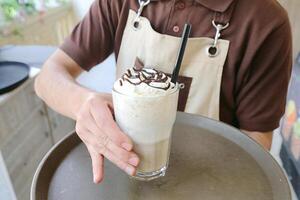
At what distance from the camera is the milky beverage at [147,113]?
0.50 m

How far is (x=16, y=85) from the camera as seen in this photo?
1.22m

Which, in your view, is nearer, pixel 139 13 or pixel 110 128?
pixel 110 128

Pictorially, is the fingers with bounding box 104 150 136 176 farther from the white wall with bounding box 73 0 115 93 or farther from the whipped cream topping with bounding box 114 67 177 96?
the white wall with bounding box 73 0 115 93

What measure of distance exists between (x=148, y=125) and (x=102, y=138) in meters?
0.09

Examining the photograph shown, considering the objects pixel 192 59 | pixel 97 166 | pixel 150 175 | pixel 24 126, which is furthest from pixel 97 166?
pixel 24 126

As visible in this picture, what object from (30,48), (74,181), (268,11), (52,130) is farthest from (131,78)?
(30,48)

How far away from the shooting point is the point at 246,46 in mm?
765

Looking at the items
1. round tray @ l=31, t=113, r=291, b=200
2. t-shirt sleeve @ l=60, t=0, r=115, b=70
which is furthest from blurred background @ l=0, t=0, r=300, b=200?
round tray @ l=31, t=113, r=291, b=200

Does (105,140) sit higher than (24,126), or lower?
higher

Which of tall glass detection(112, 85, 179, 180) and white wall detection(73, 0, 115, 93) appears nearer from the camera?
tall glass detection(112, 85, 179, 180)

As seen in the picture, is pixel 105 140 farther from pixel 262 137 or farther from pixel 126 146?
pixel 262 137

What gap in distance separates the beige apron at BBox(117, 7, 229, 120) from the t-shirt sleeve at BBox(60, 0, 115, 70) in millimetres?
88

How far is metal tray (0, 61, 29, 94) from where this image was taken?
121 cm

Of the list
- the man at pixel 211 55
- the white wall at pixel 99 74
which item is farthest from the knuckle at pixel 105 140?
the white wall at pixel 99 74
